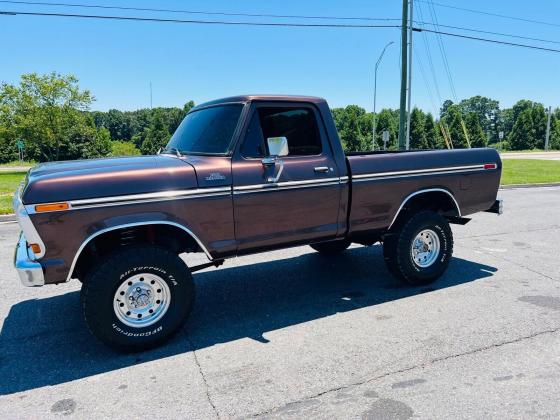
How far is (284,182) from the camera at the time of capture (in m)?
4.18

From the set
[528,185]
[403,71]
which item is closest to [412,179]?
[528,185]

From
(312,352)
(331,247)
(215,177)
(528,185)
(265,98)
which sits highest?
(265,98)

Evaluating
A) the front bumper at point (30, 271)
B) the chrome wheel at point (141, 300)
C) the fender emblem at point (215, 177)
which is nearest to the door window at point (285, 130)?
the fender emblem at point (215, 177)

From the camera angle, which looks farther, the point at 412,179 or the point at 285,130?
the point at 412,179

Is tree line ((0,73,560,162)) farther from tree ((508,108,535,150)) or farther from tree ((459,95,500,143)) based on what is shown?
tree ((459,95,500,143))

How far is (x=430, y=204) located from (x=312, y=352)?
9.01 ft

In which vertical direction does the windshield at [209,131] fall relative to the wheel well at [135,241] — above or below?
above

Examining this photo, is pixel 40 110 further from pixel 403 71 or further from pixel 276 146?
pixel 276 146

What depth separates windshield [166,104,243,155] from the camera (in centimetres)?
419

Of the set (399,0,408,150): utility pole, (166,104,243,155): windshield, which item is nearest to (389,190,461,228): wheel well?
(166,104,243,155): windshield

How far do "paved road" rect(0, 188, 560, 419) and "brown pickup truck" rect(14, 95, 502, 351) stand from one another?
42cm

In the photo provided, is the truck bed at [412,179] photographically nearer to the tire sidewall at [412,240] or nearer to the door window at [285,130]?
the tire sidewall at [412,240]

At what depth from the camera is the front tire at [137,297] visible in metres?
3.50

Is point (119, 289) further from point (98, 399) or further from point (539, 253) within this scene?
point (539, 253)
